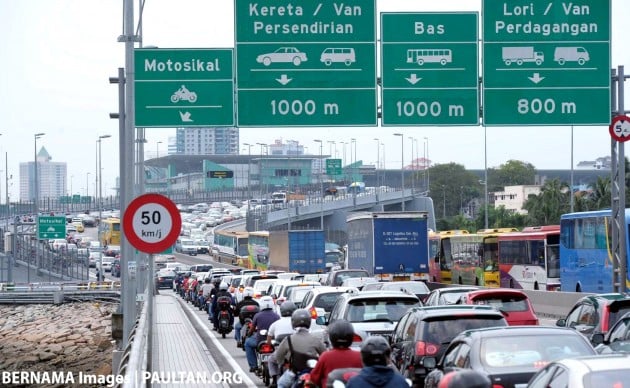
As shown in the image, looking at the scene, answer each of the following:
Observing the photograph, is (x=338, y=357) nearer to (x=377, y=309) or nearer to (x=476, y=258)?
(x=377, y=309)

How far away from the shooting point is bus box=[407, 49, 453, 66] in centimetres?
2767

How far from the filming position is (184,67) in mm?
26688

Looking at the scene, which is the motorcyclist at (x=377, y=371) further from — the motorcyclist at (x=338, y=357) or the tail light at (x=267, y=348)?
the tail light at (x=267, y=348)

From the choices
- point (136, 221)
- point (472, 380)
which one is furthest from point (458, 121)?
point (472, 380)

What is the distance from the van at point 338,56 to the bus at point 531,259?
22.5 m

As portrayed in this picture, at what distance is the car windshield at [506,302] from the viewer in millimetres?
23250

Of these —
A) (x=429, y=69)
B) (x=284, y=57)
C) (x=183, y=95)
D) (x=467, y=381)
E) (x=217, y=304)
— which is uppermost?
(x=284, y=57)

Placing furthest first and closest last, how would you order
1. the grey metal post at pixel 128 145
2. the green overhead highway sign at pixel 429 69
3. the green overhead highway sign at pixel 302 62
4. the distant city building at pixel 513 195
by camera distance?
the distant city building at pixel 513 195
the green overhead highway sign at pixel 429 69
the green overhead highway sign at pixel 302 62
the grey metal post at pixel 128 145

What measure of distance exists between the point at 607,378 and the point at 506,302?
14089 mm

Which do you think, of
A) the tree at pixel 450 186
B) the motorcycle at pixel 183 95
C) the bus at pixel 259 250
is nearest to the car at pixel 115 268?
the bus at pixel 259 250

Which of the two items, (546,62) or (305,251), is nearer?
(546,62)

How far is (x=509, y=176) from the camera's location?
7421 inches

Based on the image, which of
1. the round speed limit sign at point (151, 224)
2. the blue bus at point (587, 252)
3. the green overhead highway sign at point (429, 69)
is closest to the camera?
the round speed limit sign at point (151, 224)

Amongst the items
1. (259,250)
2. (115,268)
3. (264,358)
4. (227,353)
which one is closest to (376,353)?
(264,358)
